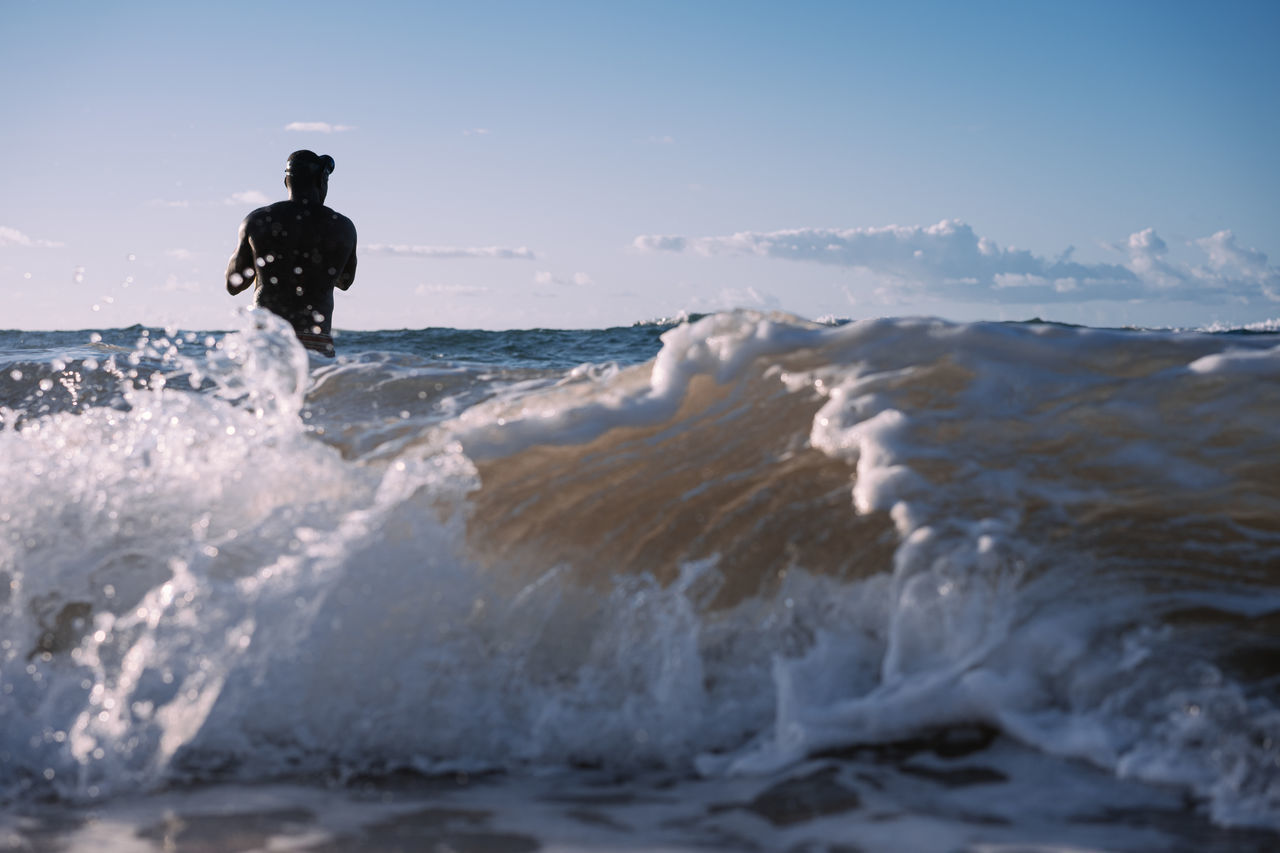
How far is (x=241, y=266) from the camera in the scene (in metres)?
6.52

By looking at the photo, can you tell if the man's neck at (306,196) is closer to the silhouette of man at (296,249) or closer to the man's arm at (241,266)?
the silhouette of man at (296,249)

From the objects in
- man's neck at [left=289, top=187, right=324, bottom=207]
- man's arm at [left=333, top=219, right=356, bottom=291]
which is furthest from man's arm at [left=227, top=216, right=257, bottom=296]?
man's arm at [left=333, top=219, right=356, bottom=291]

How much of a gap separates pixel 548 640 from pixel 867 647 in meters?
0.75

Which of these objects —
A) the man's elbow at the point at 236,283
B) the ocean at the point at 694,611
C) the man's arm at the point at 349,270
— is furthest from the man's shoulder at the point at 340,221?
the ocean at the point at 694,611

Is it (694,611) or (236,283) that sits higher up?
(236,283)

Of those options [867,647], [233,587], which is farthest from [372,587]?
[867,647]

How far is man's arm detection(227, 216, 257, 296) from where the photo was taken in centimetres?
649

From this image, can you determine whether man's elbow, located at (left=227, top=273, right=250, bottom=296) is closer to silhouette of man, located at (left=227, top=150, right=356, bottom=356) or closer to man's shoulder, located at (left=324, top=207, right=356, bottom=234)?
silhouette of man, located at (left=227, top=150, right=356, bottom=356)

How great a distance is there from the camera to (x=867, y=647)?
227 cm

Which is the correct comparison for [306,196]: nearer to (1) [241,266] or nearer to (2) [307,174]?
(2) [307,174]

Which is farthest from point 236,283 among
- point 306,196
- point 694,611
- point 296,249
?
point 694,611

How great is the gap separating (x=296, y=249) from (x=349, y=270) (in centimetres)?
43

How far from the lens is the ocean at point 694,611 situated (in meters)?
1.86

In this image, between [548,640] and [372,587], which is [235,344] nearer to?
[372,587]
